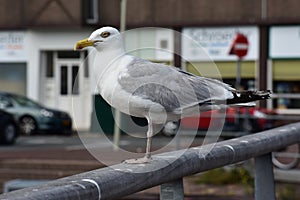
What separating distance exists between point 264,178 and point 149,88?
5.27 feet

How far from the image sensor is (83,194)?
8.69 feet

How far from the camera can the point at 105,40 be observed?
10.4 ft

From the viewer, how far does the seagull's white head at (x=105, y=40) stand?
316cm

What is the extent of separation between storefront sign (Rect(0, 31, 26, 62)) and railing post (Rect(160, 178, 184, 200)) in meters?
27.8

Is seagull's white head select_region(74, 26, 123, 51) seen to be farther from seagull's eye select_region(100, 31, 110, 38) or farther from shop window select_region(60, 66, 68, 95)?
shop window select_region(60, 66, 68, 95)

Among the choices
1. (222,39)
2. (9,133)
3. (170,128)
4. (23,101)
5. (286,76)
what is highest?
(222,39)

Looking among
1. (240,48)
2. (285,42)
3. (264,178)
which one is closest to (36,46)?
(285,42)

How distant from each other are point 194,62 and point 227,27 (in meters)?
25.1

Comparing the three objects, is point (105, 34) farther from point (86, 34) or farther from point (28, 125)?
point (28, 125)

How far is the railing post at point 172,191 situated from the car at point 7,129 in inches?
725

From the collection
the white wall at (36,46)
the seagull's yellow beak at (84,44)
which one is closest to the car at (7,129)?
the white wall at (36,46)

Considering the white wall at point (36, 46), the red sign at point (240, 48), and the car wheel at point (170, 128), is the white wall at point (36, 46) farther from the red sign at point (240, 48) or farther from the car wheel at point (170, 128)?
the car wheel at point (170, 128)

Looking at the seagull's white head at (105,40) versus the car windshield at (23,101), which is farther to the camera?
the car windshield at (23,101)

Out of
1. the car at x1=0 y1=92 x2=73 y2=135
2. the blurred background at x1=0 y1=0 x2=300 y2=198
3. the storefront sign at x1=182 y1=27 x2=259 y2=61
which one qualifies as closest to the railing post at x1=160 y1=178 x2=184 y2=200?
the blurred background at x1=0 y1=0 x2=300 y2=198
